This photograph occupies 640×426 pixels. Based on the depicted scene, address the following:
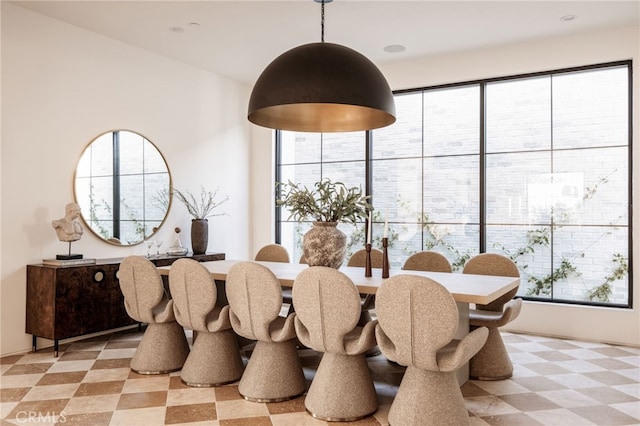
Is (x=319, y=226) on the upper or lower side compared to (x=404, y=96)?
lower

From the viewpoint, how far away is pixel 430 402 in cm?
264

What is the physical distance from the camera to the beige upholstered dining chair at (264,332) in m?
2.98

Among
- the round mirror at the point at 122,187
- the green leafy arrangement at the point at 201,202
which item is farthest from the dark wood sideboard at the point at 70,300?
the green leafy arrangement at the point at 201,202

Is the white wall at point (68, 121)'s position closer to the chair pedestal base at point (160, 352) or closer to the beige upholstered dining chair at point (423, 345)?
the chair pedestal base at point (160, 352)

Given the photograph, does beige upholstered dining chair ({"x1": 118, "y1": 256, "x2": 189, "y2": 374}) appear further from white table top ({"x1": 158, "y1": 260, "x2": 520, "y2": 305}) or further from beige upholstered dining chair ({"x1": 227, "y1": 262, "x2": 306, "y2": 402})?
beige upholstered dining chair ({"x1": 227, "y1": 262, "x2": 306, "y2": 402})

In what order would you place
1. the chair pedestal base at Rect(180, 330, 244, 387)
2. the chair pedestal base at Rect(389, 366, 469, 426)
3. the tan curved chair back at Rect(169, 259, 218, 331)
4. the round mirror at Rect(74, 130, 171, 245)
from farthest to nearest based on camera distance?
the round mirror at Rect(74, 130, 171, 245) → the chair pedestal base at Rect(180, 330, 244, 387) → the tan curved chair back at Rect(169, 259, 218, 331) → the chair pedestal base at Rect(389, 366, 469, 426)

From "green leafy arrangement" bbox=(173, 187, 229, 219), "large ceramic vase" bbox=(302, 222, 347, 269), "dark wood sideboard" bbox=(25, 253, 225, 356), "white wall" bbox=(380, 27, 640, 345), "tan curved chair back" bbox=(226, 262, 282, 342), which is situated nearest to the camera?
"tan curved chair back" bbox=(226, 262, 282, 342)

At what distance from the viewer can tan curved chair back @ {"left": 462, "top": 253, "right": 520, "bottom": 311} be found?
377 centimetres

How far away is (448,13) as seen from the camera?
4297 millimetres

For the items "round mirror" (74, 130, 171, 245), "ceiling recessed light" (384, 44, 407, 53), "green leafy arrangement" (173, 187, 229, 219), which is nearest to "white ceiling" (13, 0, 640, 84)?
"ceiling recessed light" (384, 44, 407, 53)

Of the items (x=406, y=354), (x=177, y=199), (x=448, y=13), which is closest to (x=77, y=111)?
(x=177, y=199)

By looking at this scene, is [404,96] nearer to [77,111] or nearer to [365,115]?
[365,115]

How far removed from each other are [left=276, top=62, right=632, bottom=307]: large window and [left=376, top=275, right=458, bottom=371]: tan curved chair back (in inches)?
71.7

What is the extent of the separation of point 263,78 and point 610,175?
363 centimetres
